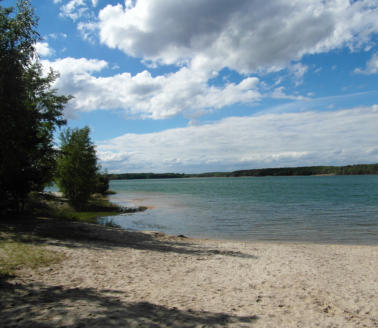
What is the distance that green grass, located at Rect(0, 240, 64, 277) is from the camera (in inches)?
367

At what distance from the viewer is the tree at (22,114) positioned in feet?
42.4

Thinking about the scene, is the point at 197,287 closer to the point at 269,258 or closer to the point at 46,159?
the point at 269,258

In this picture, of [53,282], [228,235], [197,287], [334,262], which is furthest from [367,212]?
[53,282]

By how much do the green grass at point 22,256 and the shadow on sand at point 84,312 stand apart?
1812 mm

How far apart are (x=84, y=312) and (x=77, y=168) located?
107 ft

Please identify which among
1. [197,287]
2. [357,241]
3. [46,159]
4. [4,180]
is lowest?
[357,241]

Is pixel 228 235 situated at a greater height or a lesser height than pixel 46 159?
lesser

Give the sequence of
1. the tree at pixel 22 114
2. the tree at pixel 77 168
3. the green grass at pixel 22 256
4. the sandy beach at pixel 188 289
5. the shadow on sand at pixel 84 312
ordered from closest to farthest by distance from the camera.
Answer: the shadow on sand at pixel 84 312
the sandy beach at pixel 188 289
the green grass at pixel 22 256
the tree at pixel 22 114
the tree at pixel 77 168

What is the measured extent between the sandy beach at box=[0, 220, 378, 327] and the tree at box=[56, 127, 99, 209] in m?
22.5

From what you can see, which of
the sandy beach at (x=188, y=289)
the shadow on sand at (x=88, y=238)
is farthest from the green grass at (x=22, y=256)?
the shadow on sand at (x=88, y=238)

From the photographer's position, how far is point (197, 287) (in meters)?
8.96

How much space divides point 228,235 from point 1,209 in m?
16.0

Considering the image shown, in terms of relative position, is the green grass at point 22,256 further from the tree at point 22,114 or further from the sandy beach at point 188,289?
the tree at point 22,114

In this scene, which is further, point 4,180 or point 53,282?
point 4,180
